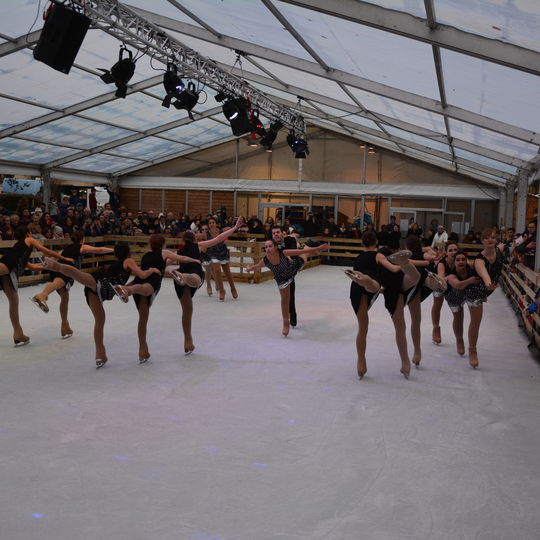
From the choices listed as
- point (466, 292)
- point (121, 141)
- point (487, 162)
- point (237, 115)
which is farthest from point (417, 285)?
point (121, 141)

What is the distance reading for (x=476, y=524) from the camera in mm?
2965

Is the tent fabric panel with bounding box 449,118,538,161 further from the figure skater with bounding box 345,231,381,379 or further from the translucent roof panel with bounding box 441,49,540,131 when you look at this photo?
the figure skater with bounding box 345,231,381,379

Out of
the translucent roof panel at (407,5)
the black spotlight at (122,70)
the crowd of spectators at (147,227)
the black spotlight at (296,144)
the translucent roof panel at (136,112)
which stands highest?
the translucent roof panel at (136,112)

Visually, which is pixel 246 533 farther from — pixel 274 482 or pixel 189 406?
pixel 189 406

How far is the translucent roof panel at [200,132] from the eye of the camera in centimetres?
2036

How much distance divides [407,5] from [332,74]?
14.5 feet

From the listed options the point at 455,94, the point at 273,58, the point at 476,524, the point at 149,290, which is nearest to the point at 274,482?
the point at 476,524

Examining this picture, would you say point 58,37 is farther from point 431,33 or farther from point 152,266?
point 431,33

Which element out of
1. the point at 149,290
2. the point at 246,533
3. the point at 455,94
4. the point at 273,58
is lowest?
the point at 246,533

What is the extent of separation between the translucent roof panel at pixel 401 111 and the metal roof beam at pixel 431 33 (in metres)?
4.26

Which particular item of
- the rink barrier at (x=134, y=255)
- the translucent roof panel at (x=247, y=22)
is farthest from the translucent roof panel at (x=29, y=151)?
the translucent roof panel at (x=247, y=22)

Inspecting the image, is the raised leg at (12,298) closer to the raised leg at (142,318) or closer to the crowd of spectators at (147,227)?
the raised leg at (142,318)

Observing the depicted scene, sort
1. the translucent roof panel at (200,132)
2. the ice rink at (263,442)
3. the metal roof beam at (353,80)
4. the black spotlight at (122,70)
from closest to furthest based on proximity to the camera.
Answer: the ice rink at (263,442), the black spotlight at (122,70), the metal roof beam at (353,80), the translucent roof panel at (200,132)

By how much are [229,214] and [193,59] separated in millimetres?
12992
